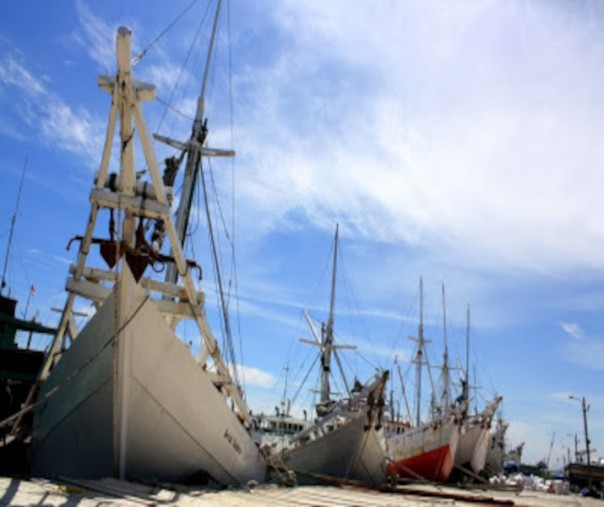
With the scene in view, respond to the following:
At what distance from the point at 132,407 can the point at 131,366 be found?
0.69 meters

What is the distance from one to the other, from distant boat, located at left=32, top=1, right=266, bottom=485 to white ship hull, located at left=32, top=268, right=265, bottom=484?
0.02 metres

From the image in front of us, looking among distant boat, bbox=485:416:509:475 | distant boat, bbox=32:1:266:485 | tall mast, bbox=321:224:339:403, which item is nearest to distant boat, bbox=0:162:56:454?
distant boat, bbox=32:1:266:485

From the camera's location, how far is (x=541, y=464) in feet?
257

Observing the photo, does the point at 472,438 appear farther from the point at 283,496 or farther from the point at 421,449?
the point at 283,496

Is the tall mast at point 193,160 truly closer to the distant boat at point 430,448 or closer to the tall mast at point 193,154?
the tall mast at point 193,154

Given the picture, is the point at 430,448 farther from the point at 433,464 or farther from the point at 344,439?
the point at 344,439

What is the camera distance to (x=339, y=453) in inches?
634

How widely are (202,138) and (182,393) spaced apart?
24.8ft

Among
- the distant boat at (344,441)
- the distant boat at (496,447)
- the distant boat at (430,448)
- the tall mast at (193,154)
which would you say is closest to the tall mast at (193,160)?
the tall mast at (193,154)

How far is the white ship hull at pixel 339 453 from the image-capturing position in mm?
15883

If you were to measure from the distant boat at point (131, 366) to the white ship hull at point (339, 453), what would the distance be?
6.87 meters

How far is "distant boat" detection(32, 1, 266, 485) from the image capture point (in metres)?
7.13

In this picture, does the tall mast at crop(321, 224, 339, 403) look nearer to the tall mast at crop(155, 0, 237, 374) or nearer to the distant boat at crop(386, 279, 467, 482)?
the distant boat at crop(386, 279, 467, 482)

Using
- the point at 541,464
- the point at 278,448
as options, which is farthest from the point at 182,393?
the point at 541,464
